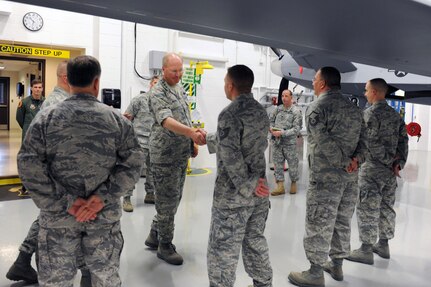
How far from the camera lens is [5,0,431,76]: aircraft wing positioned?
129 centimetres

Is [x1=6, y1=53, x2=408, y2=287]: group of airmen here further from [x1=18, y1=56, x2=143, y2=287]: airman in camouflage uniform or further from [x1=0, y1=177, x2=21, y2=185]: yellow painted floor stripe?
[x1=0, y1=177, x2=21, y2=185]: yellow painted floor stripe

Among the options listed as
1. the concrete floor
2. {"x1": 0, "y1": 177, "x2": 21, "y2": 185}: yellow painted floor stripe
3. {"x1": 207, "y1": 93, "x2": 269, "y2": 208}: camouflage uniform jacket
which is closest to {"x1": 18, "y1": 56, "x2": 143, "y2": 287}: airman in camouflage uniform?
{"x1": 207, "y1": 93, "x2": 269, "y2": 208}: camouflage uniform jacket

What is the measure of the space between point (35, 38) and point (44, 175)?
568cm

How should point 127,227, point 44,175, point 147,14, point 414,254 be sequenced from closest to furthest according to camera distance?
point 147,14
point 44,175
point 414,254
point 127,227

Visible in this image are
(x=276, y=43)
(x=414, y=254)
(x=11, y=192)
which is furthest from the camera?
(x=11, y=192)

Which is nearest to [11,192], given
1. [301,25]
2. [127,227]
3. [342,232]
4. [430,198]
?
[127,227]

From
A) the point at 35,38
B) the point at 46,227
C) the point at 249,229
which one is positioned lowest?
the point at 249,229

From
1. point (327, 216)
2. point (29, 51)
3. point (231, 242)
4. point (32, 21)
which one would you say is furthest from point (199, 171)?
point (231, 242)

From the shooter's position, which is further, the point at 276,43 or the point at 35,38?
the point at 35,38

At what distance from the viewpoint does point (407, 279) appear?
3.01 meters

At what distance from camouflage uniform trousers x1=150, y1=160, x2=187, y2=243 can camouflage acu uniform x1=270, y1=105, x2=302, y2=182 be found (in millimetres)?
3155

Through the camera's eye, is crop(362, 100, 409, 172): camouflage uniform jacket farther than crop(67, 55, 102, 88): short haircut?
Yes

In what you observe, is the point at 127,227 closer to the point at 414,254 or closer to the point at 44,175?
the point at 44,175

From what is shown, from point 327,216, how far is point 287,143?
3334 millimetres
